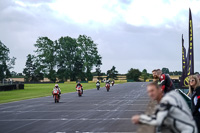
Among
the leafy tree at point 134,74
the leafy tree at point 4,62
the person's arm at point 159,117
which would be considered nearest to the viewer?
the person's arm at point 159,117

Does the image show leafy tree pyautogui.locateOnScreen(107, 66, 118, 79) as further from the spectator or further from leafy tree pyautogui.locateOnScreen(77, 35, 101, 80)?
the spectator

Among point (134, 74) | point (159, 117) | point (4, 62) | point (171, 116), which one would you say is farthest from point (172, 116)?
point (134, 74)

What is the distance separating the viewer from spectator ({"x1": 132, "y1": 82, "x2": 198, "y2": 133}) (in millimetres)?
3648

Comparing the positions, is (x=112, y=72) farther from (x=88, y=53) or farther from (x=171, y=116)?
(x=171, y=116)

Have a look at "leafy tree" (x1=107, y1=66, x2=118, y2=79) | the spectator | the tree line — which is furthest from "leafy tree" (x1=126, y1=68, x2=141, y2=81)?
the spectator

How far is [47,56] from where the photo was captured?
111 metres

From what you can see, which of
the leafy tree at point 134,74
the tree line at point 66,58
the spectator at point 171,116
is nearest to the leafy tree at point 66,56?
the tree line at point 66,58

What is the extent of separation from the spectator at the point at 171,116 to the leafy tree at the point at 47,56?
358 ft

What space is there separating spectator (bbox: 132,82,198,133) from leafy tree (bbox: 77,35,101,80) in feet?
362

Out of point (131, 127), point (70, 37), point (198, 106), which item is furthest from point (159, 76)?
point (70, 37)

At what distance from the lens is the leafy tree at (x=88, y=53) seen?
115312 mm

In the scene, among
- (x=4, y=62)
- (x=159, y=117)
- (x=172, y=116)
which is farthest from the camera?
(x=4, y=62)

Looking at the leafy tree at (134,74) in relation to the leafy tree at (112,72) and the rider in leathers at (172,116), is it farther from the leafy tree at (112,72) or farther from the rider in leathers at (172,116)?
the rider in leathers at (172,116)

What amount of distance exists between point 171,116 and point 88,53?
11362cm
